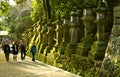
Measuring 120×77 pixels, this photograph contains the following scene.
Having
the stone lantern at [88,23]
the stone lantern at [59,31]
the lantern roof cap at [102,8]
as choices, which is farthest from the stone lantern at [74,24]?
the lantern roof cap at [102,8]

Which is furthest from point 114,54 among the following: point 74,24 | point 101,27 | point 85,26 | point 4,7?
point 4,7

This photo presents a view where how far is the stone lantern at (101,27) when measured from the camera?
42.5ft

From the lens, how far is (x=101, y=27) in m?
13.3

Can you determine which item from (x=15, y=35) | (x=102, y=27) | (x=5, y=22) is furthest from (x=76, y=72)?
(x=5, y=22)

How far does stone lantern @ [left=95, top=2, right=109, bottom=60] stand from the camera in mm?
12969

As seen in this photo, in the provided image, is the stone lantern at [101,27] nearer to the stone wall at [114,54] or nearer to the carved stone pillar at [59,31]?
the stone wall at [114,54]

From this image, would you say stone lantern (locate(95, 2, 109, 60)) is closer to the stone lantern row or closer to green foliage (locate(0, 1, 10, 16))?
the stone lantern row

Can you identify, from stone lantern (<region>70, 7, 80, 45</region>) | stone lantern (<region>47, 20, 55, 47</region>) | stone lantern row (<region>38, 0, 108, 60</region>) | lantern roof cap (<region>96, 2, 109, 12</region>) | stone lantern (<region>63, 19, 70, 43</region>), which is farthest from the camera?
stone lantern (<region>47, 20, 55, 47</region>)

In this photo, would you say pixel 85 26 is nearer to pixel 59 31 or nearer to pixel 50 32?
pixel 59 31

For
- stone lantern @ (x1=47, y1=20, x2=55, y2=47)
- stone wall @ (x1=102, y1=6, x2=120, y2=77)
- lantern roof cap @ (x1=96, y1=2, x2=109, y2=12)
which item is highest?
lantern roof cap @ (x1=96, y1=2, x2=109, y2=12)

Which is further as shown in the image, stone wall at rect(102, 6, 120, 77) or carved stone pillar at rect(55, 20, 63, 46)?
carved stone pillar at rect(55, 20, 63, 46)

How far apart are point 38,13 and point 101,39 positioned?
28.3 meters

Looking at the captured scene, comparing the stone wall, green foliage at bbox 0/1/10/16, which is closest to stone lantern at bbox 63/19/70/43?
the stone wall

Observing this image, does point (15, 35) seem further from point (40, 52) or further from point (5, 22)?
point (40, 52)
